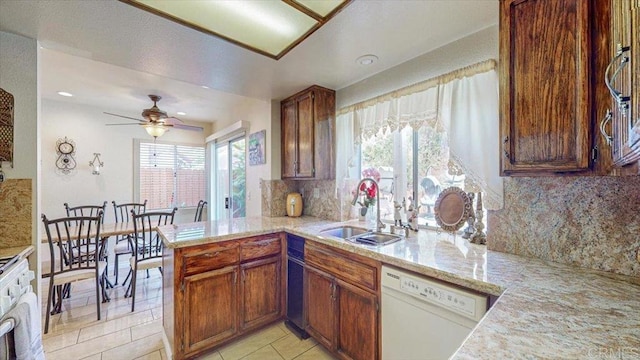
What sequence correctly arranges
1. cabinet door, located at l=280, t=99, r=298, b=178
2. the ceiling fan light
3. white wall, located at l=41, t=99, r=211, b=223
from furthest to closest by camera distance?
white wall, located at l=41, t=99, r=211, b=223, the ceiling fan light, cabinet door, located at l=280, t=99, r=298, b=178

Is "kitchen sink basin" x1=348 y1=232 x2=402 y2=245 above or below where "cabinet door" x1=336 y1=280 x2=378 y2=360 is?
above

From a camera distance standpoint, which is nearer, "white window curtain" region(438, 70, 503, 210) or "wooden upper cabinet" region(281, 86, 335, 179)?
"white window curtain" region(438, 70, 503, 210)

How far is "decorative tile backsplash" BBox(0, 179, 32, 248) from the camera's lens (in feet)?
5.52

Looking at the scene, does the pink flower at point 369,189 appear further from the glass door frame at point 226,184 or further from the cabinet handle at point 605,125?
the glass door frame at point 226,184

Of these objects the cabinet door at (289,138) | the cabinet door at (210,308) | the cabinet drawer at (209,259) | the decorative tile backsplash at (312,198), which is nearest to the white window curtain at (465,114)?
the decorative tile backsplash at (312,198)

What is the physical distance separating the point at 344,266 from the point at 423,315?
23.0 inches

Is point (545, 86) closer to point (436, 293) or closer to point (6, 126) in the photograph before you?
point (436, 293)

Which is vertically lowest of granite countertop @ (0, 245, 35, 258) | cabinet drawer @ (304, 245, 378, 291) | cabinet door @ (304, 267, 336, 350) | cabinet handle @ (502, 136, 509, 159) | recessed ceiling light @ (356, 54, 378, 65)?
cabinet door @ (304, 267, 336, 350)

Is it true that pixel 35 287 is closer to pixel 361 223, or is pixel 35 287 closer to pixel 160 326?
pixel 160 326

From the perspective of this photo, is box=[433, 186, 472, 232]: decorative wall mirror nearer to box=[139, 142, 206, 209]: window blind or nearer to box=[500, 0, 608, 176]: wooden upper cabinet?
box=[500, 0, 608, 176]: wooden upper cabinet

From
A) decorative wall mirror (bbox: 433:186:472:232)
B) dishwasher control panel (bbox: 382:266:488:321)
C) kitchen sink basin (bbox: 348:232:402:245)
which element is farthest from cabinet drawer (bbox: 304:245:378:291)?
decorative wall mirror (bbox: 433:186:472:232)

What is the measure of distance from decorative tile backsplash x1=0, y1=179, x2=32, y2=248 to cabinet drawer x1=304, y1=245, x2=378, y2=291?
1955 mm

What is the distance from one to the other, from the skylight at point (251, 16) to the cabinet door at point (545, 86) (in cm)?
86

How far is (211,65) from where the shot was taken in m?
2.10
